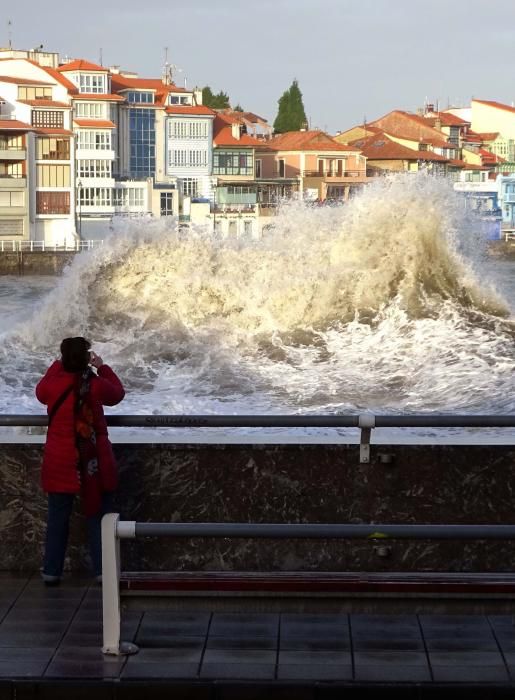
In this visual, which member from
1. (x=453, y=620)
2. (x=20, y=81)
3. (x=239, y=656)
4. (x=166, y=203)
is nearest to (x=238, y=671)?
(x=239, y=656)

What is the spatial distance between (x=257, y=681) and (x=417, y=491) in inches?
58.1

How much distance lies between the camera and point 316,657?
184 inches

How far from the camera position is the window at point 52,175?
3361 inches

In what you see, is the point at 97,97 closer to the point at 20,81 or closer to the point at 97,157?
the point at 97,157

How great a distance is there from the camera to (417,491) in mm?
5703

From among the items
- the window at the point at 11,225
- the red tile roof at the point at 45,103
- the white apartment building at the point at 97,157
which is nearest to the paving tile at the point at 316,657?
the window at the point at 11,225

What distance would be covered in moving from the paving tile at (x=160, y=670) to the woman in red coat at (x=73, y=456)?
0.99m

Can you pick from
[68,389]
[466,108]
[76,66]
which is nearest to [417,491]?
[68,389]

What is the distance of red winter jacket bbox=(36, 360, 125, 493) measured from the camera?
5.53 metres

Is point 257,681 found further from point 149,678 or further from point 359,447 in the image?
point 359,447

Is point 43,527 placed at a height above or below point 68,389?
below

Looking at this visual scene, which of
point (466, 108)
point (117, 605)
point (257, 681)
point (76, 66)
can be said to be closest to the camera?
point (257, 681)

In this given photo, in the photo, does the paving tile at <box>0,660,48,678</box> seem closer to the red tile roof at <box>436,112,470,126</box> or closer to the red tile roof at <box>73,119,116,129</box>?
the red tile roof at <box>73,119,116,129</box>

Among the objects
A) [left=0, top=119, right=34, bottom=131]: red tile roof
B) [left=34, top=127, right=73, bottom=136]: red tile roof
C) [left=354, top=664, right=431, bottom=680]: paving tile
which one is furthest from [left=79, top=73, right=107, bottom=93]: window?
[left=354, top=664, right=431, bottom=680]: paving tile
